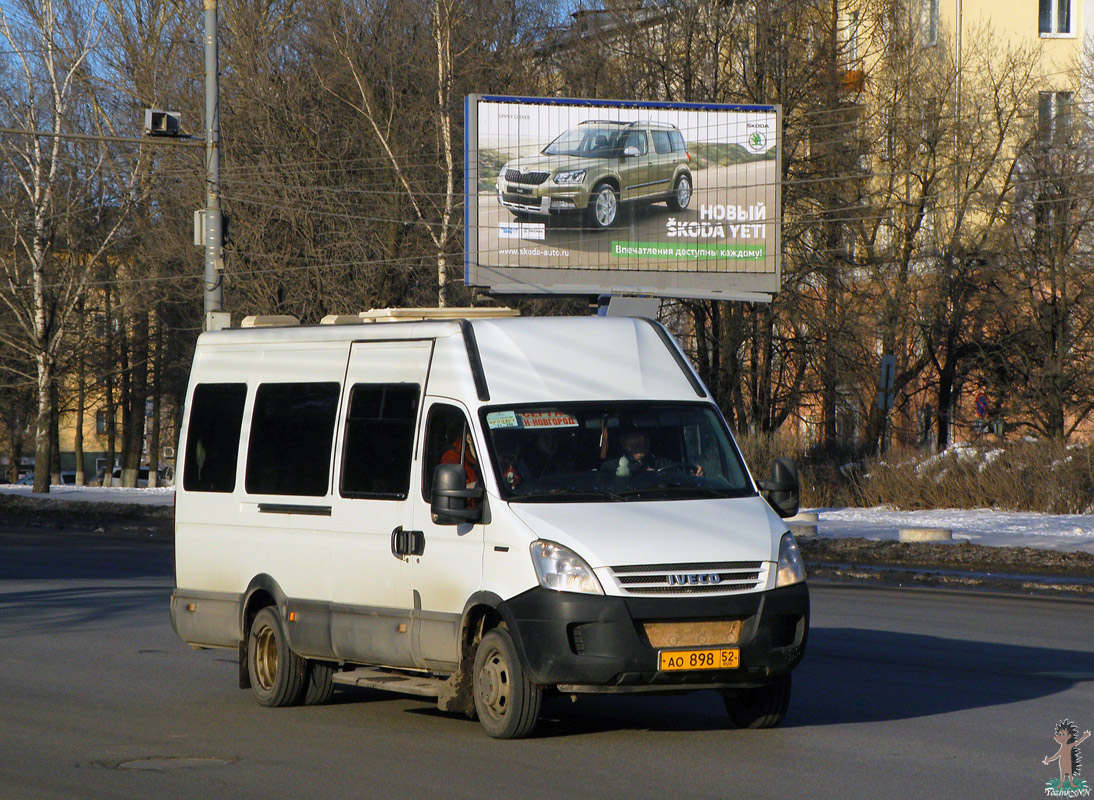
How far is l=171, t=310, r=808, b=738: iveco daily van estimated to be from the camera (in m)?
8.05

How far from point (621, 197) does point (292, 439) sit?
22.9m

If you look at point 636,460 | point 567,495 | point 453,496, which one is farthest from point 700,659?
point 453,496

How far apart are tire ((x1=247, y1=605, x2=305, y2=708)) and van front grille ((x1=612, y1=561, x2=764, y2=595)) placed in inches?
112

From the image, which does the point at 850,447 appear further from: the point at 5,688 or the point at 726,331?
the point at 5,688

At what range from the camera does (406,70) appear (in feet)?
129

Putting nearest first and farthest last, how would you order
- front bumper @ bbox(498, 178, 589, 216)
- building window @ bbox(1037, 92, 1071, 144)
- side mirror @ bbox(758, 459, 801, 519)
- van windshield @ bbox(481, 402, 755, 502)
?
van windshield @ bbox(481, 402, 755, 502)
side mirror @ bbox(758, 459, 801, 519)
front bumper @ bbox(498, 178, 589, 216)
building window @ bbox(1037, 92, 1071, 144)

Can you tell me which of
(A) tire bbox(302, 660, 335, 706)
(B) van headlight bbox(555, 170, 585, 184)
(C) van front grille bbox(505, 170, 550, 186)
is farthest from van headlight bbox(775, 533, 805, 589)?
(B) van headlight bbox(555, 170, 585, 184)

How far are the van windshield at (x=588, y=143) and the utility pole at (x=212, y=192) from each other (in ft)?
30.1

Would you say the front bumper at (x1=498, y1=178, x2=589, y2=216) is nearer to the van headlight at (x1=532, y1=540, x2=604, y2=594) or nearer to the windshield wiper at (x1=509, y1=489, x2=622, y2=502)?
the windshield wiper at (x1=509, y1=489, x2=622, y2=502)

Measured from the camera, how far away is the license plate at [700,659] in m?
Answer: 7.99

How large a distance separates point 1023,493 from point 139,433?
3497 cm

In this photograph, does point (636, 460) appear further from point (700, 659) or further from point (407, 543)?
point (407, 543)

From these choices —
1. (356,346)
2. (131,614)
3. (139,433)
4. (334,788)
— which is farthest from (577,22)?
(334,788)

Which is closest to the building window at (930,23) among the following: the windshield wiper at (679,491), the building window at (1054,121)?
the building window at (1054,121)
